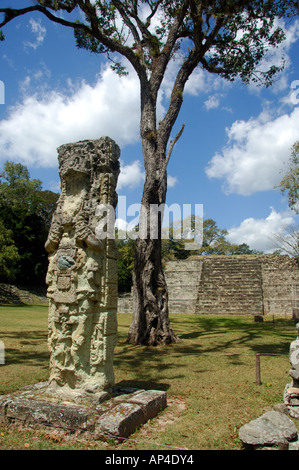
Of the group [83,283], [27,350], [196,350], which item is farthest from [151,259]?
[83,283]

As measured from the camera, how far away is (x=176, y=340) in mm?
8742

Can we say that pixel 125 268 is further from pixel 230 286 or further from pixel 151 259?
pixel 151 259

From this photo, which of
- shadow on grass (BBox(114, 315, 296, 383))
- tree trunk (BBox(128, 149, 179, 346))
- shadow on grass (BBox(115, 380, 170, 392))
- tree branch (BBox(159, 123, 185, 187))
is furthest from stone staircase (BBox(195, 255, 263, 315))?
shadow on grass (BBox(115, 380, 170, 392))

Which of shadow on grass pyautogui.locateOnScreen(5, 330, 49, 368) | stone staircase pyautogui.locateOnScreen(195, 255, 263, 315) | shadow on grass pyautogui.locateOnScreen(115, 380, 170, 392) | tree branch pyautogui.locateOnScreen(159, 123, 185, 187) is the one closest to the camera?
shadow on grass pyautogui.locateOnScreen(115, 380, 170, 392)

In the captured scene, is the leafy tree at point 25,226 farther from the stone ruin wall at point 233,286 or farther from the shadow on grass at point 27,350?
the shadow on grass at point 27,350

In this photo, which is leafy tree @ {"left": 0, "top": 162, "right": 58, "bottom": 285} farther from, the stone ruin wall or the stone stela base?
the stone stela base

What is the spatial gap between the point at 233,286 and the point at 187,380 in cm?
1480

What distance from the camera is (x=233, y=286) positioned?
19719mm

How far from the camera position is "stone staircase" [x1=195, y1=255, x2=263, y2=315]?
18312 mm

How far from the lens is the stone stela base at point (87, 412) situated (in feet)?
10.8
